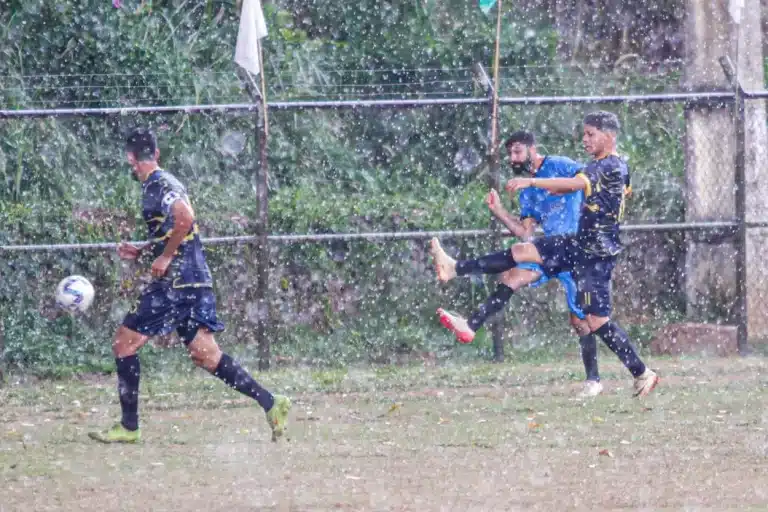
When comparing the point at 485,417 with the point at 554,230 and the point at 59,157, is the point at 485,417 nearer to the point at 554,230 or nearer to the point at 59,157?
the point at 554,230

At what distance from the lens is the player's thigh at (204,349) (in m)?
8.77

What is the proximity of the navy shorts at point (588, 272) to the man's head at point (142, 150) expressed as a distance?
9.92 feet

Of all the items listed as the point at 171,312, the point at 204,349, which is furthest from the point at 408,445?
the point at 171,312

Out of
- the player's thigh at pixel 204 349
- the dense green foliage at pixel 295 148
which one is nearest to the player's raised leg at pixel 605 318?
the player's thigh at pixel 204 349

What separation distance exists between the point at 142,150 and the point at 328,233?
5.01 m

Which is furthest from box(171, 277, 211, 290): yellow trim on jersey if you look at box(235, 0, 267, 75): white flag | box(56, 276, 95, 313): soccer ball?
box(235, 0, 267, 75): white flag

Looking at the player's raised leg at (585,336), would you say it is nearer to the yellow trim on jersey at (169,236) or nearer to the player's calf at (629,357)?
the player's calf at (629,357)

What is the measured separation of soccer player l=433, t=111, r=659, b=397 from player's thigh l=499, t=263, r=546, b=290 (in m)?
0.26

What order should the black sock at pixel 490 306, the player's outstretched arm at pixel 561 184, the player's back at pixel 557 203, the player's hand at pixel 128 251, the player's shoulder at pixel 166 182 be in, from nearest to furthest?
the player's shoulder at pixel 166 182 → the player's hand at pixel 128 251 → the player's outstretched arm at pixel 561 184 → the player's back at pixel 557 203 → the black sock at pixel 490 306

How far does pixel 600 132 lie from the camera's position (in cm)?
995

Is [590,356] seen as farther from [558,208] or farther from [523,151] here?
[523,151]

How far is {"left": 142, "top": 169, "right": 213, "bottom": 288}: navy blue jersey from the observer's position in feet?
28.3

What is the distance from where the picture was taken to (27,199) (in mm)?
14586

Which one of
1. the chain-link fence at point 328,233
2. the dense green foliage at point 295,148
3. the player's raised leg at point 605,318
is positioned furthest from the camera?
the dense green foliage at point 295,148
